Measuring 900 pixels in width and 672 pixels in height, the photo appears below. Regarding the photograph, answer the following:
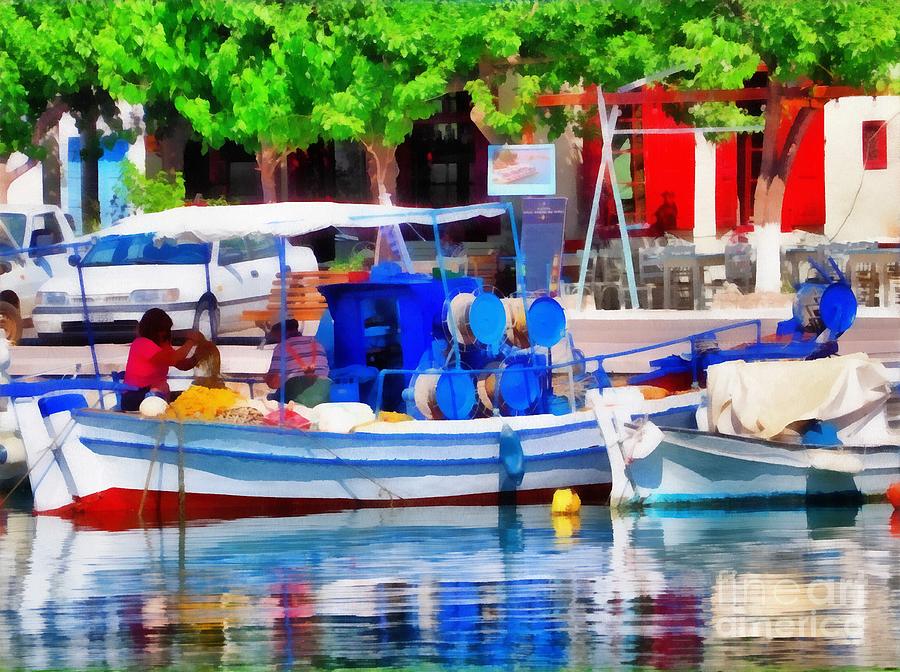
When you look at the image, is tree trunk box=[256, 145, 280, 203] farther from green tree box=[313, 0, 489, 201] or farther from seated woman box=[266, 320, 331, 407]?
seated woman box=[266, 320, 331, 407]

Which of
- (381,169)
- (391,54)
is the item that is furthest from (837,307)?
(381,169)

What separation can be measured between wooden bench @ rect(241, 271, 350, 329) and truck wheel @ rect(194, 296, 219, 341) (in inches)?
20.6

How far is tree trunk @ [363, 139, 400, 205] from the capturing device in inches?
1040

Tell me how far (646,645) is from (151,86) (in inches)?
648

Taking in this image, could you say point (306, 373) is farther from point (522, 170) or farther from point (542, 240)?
point (542, 240)

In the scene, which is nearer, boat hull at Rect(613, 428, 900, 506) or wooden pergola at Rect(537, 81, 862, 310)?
boat hull at Rect(613, 428, 900, 506)

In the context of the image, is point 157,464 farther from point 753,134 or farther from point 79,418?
point 753,134

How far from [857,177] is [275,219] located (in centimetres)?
1420

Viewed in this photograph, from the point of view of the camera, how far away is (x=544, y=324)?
16.0 meters

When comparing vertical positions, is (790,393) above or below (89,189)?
below

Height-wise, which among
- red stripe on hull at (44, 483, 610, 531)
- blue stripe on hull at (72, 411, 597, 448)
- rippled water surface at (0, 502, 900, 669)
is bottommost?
rippled water surface at (0, 502, 900, 669)

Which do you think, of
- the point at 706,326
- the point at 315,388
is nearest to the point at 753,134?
the point at 706,326

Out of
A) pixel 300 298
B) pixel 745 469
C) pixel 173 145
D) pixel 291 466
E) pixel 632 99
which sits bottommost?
pixel 745 469

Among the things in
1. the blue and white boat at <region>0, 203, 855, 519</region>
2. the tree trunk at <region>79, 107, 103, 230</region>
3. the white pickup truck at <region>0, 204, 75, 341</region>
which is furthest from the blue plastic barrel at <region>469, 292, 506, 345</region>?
the tree trunk at <region>79, 107, 103, 230</region>
